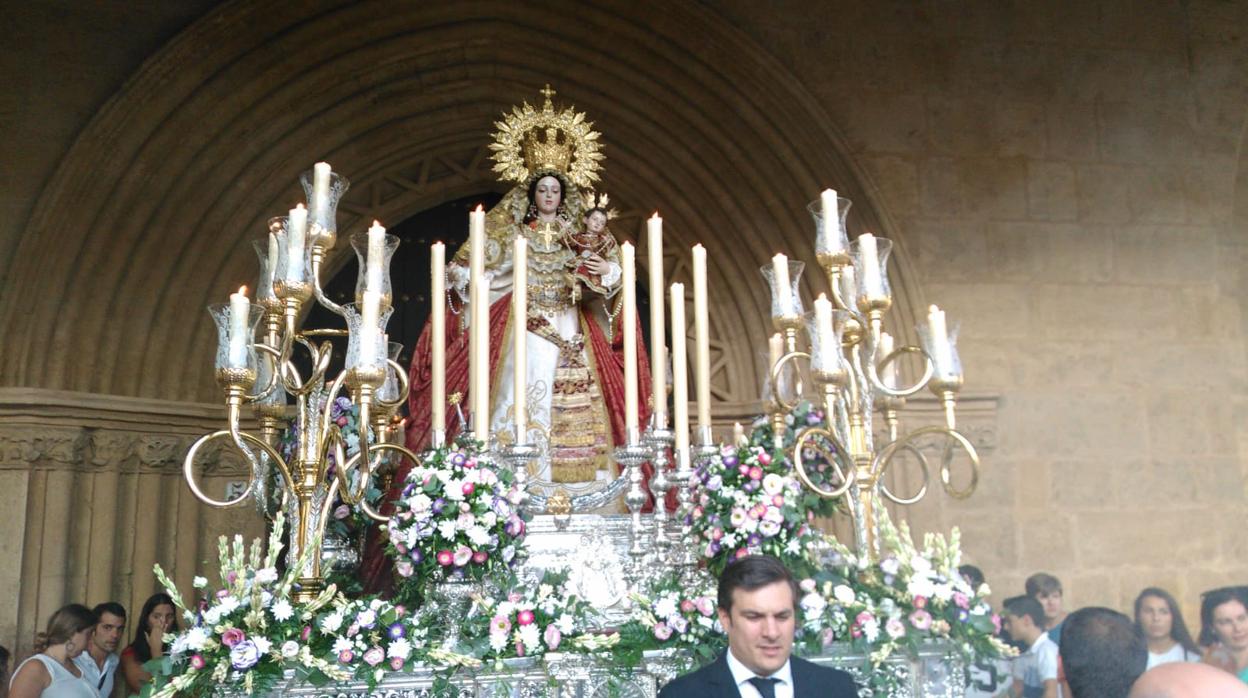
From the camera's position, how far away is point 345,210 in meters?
8.14

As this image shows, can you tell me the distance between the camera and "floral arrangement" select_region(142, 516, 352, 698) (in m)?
3.35

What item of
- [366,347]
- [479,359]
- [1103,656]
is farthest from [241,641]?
[1103,656]

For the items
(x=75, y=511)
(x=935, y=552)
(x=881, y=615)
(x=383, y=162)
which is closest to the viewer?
(x=881, y=615)

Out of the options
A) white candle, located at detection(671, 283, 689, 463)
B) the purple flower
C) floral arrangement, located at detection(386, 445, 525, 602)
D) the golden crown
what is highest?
the golden crown

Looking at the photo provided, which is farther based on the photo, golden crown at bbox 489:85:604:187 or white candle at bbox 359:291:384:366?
golden crown at bbox 489:85:604:187

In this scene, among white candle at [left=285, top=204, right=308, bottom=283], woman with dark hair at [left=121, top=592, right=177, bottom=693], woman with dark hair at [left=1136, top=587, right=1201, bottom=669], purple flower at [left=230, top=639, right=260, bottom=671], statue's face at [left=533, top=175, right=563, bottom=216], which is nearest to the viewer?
purple flower at [left=230, top=639, right=260, bottom=671]

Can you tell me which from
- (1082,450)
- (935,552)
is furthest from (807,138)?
(935,552)

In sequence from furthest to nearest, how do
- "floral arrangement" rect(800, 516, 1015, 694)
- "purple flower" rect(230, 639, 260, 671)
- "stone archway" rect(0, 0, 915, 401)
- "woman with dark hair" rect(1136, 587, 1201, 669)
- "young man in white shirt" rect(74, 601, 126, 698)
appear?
"stone archway" rect(0, 0, 915, 401) → "young man in white shirt" rect(74, 601, 126, 698) → "woman with dark hair" rect(1136, 587, 1201, 669) → "floral arrangement" rect(800, 516, 1015, 694) → "purple flower" rect(230, 639, 260, 671)

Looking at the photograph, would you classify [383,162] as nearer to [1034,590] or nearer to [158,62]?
[158,62]

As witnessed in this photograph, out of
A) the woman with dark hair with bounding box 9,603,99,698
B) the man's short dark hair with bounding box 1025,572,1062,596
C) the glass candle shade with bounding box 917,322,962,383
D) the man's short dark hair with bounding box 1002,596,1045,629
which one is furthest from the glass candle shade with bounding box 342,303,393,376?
the man's short dark hair with bounding box 1025,572,1062,596

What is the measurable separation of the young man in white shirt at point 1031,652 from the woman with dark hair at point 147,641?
13.8 ft

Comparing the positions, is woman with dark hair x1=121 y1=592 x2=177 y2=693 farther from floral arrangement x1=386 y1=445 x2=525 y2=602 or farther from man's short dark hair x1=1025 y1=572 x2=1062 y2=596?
man's short dark hair x1=1025 y1=572 x2=1062 y2=596

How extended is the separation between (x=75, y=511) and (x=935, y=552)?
16.9 feet

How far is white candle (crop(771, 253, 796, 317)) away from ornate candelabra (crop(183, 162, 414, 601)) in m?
1.47
